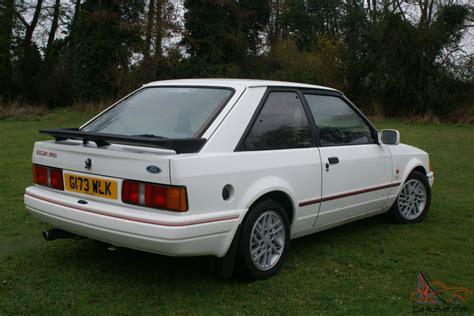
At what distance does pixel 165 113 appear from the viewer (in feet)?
14.0

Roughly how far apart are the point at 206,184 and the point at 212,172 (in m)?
0.10

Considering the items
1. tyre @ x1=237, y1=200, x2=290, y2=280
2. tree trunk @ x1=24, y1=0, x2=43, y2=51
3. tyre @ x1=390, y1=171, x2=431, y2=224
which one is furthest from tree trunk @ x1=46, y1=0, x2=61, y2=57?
tyre @ x1=237, y1=200, x2=290, y2=280

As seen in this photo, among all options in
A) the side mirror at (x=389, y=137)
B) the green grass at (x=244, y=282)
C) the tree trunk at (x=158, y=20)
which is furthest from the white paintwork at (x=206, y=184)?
the tree trunk at (x=158, y=20)

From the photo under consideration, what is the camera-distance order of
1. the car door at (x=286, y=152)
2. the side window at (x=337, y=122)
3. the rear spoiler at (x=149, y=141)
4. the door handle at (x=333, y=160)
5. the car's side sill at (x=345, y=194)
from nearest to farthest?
the rear spoiler at (x=149, y=141)
the car door at (x=286, y=152)
the car's side sill at (x=345, y=194)
the door handle at (x=333, y=160)
the side window at (x=337, y=122)

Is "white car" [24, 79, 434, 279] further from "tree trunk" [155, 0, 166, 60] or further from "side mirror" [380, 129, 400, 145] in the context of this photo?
"tree trunk" [155, 0, 166, 60]

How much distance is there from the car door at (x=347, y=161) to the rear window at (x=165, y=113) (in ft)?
3.55

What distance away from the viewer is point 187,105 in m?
4.21

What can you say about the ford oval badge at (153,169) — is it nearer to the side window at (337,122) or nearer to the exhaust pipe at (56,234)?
the exhaust pipe at (56,234)

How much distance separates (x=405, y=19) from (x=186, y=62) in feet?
40.4

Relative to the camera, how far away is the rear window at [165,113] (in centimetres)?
398

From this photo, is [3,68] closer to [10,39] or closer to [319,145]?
[10,39]

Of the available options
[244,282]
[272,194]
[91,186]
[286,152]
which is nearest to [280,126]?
[286,152]

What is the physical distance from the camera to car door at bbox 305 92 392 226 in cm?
466

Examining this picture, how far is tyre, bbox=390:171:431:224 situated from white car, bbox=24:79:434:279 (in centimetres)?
75
